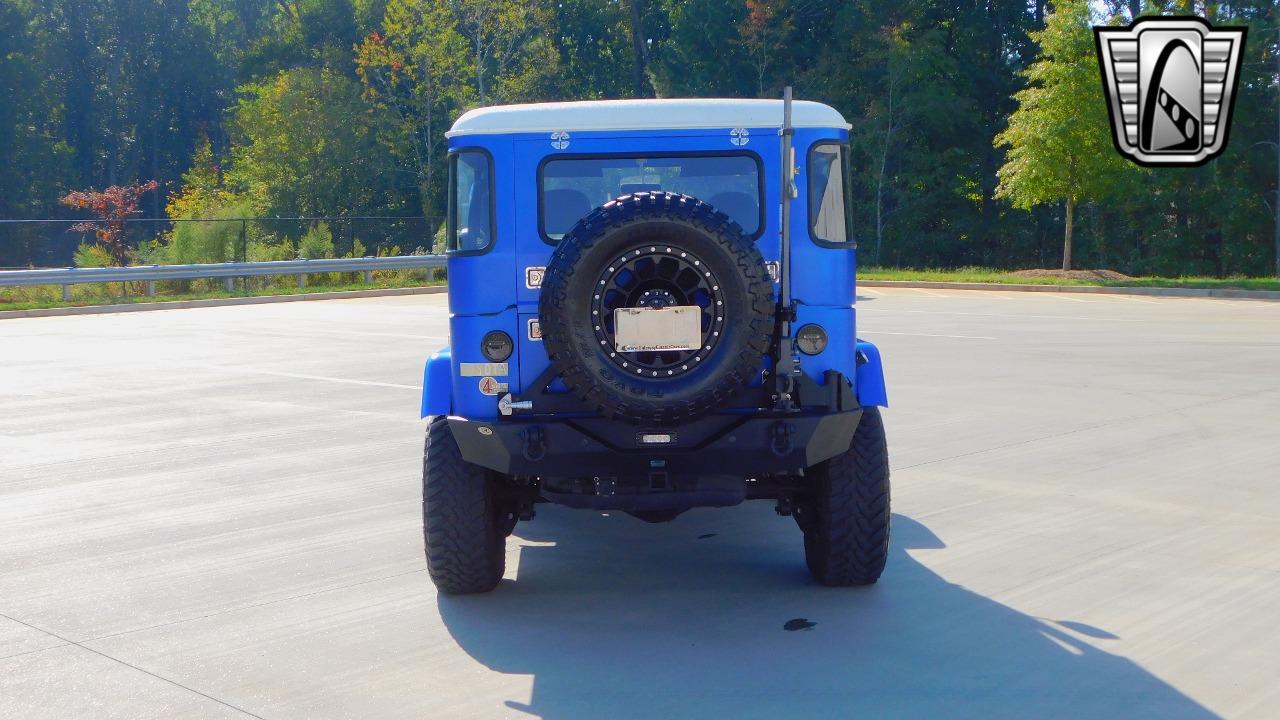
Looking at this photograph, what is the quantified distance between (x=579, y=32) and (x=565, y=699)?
2431 inches

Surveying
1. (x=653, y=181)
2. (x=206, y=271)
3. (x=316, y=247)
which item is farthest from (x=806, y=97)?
(x=653, y=181)

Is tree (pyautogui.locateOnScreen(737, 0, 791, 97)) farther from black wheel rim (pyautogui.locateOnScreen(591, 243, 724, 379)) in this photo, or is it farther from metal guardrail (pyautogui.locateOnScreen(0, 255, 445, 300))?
black wheel rim (pyautogui.locateOnScreen(591, 243, 724, 379))

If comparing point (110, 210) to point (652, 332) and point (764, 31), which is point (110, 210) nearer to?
point (764, 31)

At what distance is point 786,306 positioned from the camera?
236 inches

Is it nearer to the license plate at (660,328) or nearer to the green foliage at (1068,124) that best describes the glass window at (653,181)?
the license plate at (660,328)

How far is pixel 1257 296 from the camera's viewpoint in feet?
93.6

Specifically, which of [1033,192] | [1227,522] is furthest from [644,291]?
[1033,192]

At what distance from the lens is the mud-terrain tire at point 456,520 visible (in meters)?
6.25

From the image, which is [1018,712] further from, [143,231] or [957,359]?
[143,231]

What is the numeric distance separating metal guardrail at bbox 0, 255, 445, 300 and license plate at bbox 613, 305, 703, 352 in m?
26.5

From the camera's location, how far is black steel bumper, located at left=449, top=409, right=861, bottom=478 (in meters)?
5.88

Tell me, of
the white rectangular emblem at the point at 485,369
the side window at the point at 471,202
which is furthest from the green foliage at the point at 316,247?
the white rectangular emblem at the point at 485,369

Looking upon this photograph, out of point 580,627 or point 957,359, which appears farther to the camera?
point 957,359

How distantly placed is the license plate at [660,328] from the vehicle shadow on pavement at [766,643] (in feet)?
4.12
